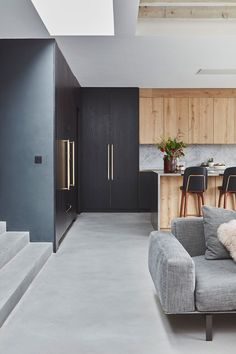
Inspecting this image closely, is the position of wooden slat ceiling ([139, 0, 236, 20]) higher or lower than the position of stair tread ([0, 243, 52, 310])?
higher

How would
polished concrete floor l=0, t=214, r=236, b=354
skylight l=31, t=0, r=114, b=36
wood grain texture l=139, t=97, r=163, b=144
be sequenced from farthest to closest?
wood grain texture l=139, t=97, r=163, b=144, skylight l=31, t=0, r=114, b=36, polished concrete floor l=0, t=214, r=236, b=354

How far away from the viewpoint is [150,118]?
383 inches

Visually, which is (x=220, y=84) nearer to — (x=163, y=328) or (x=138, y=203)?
(x=138, y=203)

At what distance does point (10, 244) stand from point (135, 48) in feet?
10.7

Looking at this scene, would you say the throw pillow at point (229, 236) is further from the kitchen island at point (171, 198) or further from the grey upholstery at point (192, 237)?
the kitchen island at point (171, 198)

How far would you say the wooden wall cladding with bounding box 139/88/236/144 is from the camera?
9.73 metres

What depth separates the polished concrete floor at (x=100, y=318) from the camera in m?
2.84

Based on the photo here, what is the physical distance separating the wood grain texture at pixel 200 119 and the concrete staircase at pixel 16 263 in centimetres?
525

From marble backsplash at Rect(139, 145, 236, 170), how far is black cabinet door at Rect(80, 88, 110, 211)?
90cm

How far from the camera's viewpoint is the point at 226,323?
3184 millimetres

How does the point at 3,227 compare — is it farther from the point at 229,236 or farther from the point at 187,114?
the point at 187,114

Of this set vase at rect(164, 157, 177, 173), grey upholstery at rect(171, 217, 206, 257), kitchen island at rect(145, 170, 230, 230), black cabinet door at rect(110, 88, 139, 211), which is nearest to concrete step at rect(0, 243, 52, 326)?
grey upholstery at rect(171, 217, 206, 257)

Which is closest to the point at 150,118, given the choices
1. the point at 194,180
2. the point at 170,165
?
the point at 170,165

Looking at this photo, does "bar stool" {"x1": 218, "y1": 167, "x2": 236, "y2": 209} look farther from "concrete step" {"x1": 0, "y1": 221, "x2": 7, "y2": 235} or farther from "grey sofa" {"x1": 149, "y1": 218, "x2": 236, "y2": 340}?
"grey sofa" {"x1": 149, "y1": 218, "x2": 236, "y2": 340}
